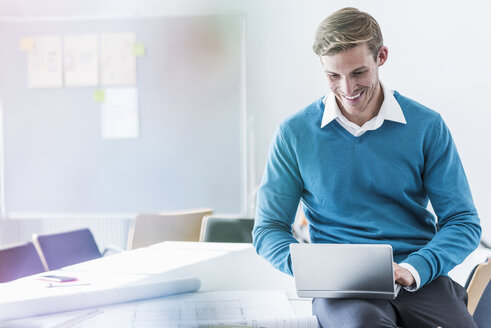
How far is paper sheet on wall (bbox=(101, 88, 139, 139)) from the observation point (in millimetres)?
3473

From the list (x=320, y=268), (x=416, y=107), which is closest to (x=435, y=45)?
(x=416, y=107)

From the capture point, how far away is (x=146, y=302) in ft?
3.47

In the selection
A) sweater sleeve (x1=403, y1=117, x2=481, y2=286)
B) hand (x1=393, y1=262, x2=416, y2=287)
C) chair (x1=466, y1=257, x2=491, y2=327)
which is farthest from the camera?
chair (x1=466, y1=257, x2=491, y2=327)

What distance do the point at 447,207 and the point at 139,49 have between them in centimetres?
261

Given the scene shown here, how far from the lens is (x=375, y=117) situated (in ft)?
4.26

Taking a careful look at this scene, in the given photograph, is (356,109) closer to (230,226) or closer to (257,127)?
(230,226)

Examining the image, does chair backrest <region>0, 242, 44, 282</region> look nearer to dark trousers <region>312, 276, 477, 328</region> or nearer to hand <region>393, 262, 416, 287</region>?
dark trousers <region>312, 276, 477, 328</region>

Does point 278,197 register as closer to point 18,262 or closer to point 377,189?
point 377,189

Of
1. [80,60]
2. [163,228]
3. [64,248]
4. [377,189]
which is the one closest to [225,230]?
[163,228]

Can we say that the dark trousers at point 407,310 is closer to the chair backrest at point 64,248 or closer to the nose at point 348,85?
the nose at point 348,85

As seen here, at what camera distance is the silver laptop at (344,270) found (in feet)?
3.14

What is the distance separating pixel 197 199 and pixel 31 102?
1264 mm

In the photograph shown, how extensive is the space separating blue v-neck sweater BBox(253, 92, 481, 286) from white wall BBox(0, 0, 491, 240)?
1283 mm

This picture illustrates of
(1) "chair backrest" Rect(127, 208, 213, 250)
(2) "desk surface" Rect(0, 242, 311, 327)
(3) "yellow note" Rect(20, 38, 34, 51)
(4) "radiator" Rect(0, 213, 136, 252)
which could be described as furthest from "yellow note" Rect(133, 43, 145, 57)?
(2) "desk surface" Rect(0, 242, 311, 327)
